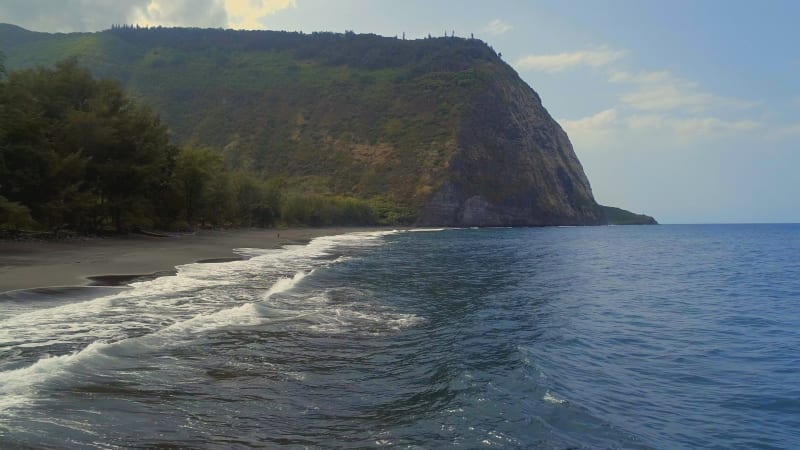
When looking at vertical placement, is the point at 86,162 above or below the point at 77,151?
below

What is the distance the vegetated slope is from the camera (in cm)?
15212

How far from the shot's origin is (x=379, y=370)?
11.8 meters

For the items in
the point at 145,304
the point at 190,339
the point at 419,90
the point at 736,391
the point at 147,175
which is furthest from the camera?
the point at 419,90

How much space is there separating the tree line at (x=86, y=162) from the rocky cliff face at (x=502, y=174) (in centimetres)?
9177

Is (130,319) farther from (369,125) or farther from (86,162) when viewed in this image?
(369,125)

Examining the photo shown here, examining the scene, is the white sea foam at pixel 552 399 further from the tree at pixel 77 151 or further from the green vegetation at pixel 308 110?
the green vegetation at pixel 308 110

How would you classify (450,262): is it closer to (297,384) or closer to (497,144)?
(297,384)

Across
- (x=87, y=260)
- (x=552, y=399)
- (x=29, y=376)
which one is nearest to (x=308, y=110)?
(x=87, y=260)

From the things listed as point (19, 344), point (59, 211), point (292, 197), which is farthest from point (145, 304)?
point (292, 197)

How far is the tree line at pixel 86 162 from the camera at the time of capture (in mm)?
33812

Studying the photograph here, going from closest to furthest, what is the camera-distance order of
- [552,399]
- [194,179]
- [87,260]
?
[552,399]
[87,260]
[194,179]

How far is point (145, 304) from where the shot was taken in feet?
56.2

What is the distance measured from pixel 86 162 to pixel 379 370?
34.9m

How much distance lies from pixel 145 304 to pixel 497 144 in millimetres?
157928
